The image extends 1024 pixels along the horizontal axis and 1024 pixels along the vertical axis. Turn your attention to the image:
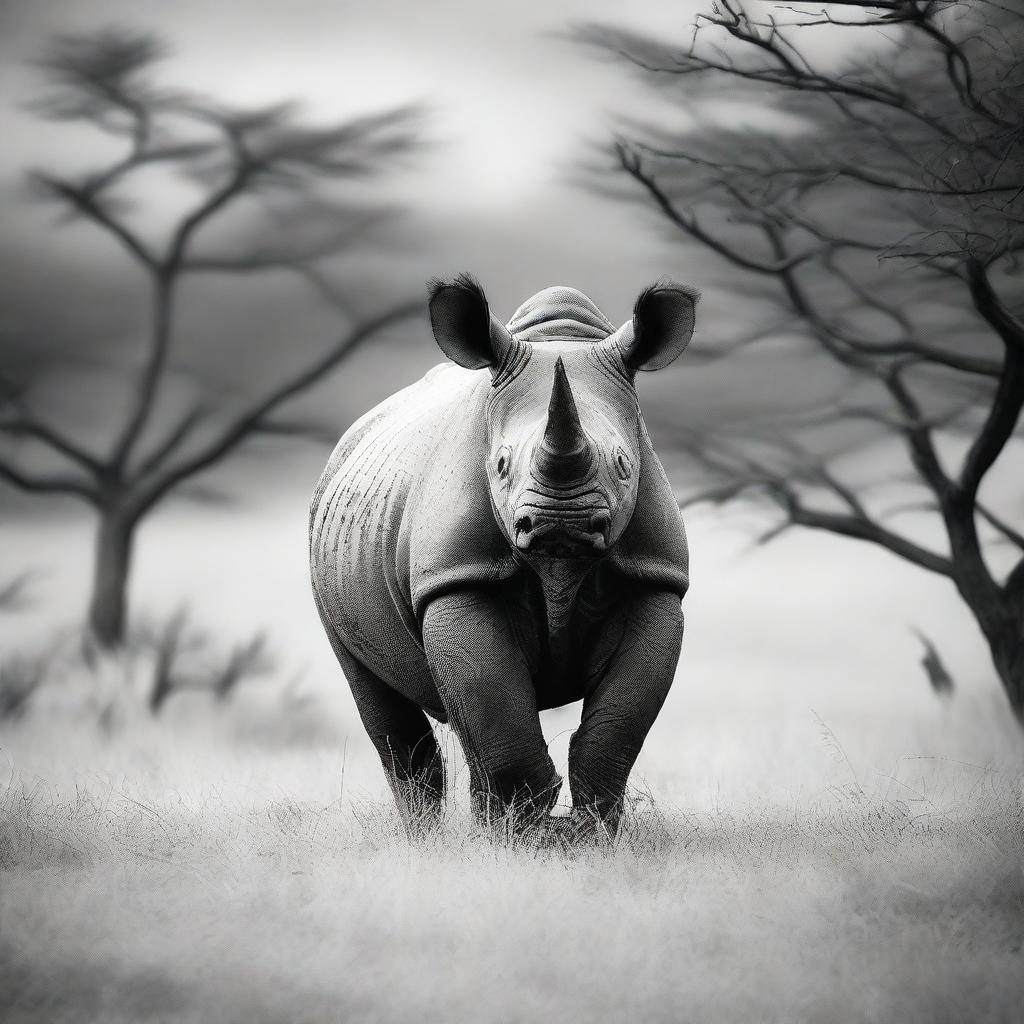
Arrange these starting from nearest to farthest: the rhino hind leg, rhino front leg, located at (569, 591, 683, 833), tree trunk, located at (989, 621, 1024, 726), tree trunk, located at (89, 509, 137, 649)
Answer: rhino front leg, located at (569, 591, 683, 833), the rhino hind leg, tree trunk, located at (989, 621, 1024, 726), tree trunk, located at (89, 509, 137, 649)

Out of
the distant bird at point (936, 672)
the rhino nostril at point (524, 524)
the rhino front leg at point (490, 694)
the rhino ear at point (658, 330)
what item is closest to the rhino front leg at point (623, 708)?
the rhino front leg at point (490, 694)

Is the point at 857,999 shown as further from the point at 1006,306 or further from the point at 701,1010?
the point at 1006,306

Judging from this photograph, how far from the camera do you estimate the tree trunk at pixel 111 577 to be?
1373cm

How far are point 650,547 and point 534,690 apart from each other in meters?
0.81

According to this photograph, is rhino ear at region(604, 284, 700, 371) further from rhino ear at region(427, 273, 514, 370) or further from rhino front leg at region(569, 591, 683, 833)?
rhino front leg at region(569, 591, 683, 833)

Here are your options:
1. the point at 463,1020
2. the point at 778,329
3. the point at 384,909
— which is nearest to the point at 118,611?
Answer: the point at 778,329

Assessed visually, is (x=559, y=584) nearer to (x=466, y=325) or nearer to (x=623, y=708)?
(x=623, y=708)

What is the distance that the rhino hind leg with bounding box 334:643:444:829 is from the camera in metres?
8.66

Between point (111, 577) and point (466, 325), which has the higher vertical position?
point (466, 325)

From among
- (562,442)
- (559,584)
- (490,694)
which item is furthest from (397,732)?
(562,442)

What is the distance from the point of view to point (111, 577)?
46.1 ft

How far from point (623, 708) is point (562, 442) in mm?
1558

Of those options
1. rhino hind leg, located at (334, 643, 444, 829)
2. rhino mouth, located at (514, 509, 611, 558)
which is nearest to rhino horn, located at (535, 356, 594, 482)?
rhino mouth, located at (514, 509, 611, 558)

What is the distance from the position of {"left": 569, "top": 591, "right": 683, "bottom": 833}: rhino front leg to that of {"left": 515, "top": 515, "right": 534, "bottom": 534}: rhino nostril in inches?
46.1
